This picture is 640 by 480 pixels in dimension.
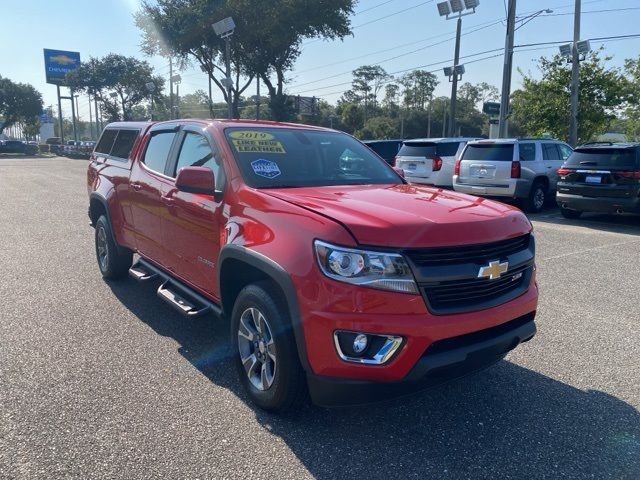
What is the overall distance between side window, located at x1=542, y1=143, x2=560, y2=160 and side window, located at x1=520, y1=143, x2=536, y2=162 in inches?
14.9

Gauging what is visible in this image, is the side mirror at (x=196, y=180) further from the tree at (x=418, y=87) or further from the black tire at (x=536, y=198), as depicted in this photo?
the tree at (x=418, y=87)

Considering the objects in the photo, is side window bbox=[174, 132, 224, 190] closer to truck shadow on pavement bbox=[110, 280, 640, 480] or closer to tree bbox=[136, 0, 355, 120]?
truck shadow on pavement bbox=[110, 280, 640, 480]

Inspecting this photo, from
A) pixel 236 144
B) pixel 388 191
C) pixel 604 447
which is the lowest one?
pixel 604 447

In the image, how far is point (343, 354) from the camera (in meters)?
2.76

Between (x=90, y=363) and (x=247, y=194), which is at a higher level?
(x=247, y=194)

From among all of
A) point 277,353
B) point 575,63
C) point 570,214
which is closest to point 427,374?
point 277,353

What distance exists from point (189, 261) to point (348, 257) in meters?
1.91

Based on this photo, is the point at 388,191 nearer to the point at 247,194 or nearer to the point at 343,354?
the point at 247,194

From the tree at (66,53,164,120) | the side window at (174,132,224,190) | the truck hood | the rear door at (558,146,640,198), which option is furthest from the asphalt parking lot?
the tree at (66,53,164,120)

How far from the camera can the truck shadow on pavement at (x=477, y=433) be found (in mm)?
2814

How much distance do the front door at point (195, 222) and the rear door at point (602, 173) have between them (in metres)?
9.14

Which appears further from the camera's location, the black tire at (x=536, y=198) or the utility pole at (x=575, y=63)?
the utility pole at (x=575, y=63)

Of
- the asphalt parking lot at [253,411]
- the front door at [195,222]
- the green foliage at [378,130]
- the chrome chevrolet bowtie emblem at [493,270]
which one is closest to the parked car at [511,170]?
the asphalt parking lot at [253,411]

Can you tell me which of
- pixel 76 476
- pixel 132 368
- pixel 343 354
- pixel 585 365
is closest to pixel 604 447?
pixel 585 365
